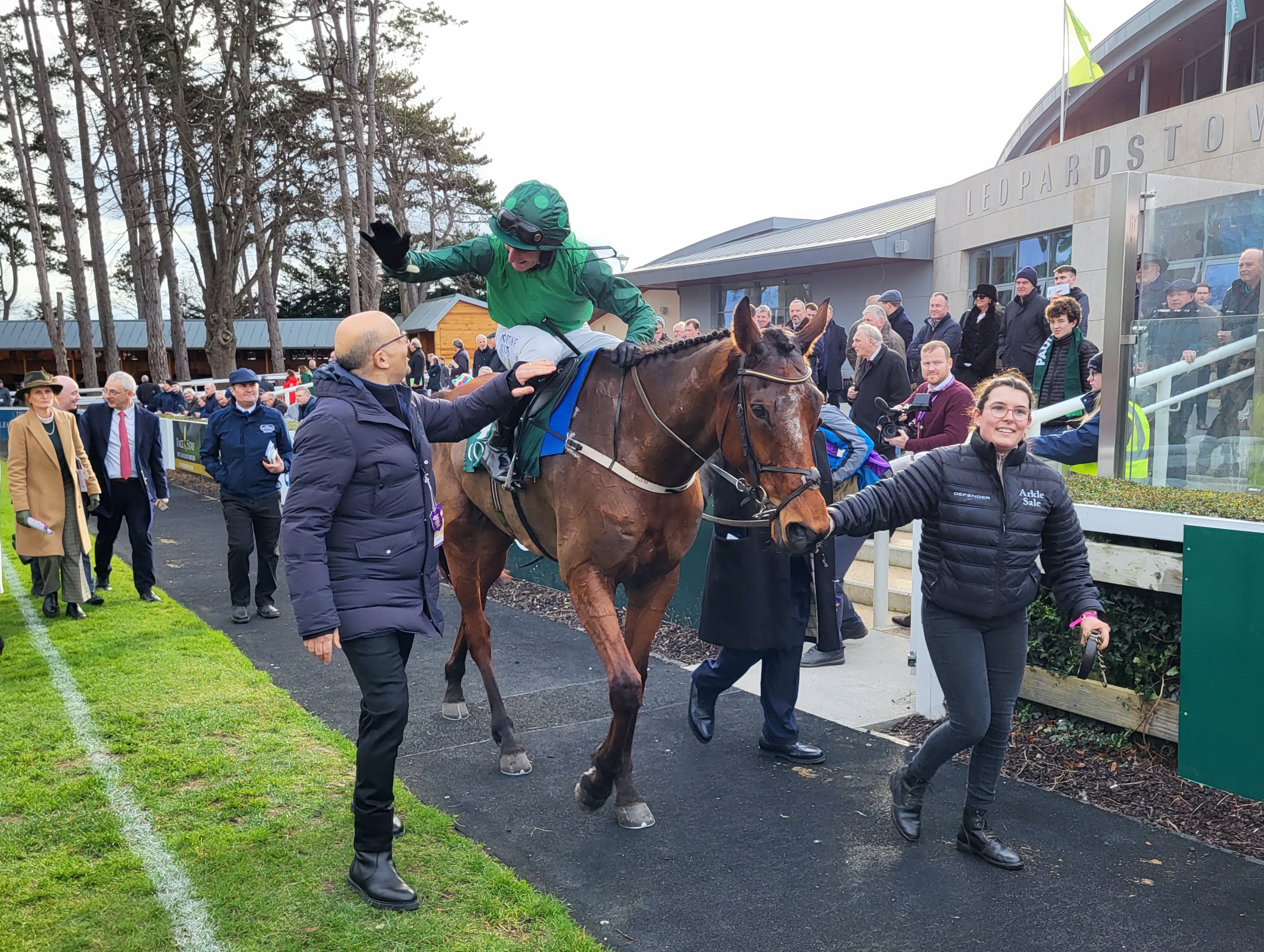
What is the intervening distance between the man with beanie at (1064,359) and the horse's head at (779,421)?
4.35m

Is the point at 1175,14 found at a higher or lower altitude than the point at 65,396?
higher

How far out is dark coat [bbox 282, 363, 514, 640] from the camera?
3.34 m

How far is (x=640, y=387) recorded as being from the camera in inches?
167

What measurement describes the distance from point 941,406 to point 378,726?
4.68m

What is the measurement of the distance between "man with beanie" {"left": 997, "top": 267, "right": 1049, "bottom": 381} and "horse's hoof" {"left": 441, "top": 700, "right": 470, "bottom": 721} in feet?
20.3

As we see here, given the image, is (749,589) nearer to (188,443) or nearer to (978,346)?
(978,346)

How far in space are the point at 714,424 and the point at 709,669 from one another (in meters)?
1.61

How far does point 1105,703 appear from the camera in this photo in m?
4.71

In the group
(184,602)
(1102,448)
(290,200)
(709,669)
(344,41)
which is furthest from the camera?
(290,200)

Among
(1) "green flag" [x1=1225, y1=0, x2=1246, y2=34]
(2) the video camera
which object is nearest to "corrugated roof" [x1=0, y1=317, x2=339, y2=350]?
(1) "green flag" [x1=1225, y1=0, x2=1246, y2=34]

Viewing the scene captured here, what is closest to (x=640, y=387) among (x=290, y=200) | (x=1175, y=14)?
→ (x=1175, y=14)

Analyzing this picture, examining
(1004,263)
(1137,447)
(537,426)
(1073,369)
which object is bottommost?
(1137,447)

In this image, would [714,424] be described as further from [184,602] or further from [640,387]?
[184,602]

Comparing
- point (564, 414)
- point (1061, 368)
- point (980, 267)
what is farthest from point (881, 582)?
point (980, 267)
